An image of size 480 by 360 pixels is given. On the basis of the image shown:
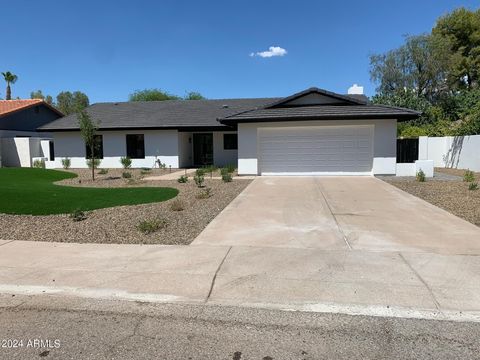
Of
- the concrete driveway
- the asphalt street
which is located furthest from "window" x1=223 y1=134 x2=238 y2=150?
the asphalt street

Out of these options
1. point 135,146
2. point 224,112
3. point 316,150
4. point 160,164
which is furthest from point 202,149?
point 316,150

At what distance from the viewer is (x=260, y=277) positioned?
17.7 feet

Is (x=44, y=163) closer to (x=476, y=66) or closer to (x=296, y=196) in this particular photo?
(x=296, y=196)

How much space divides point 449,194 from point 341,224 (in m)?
6.01

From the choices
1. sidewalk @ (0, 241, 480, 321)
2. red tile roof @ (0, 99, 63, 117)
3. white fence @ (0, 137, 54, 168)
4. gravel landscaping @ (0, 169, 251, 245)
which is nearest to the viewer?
sidewalk @ (0, 241, 480, 321)

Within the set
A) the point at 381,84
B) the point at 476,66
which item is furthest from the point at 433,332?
the point at 476,66

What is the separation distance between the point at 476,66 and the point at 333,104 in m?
35.6

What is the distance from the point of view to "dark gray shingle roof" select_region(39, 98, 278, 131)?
25125 millimetres

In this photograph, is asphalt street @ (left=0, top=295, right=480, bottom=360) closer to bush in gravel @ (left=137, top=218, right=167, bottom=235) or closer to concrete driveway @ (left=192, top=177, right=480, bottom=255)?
concrete driveway @ (left=192, top=177, right=480, bottom=255)

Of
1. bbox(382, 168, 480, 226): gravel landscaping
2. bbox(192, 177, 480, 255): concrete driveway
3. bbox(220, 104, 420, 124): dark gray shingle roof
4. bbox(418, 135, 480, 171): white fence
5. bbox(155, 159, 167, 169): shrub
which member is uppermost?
bbox(220, 104, 420, 124): dark gray shingle roof

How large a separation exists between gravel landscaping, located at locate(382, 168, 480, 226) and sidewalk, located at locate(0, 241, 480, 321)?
162 inches

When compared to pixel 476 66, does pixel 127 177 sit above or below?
below

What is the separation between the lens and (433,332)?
3916 millimetres

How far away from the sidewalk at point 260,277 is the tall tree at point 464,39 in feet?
150
